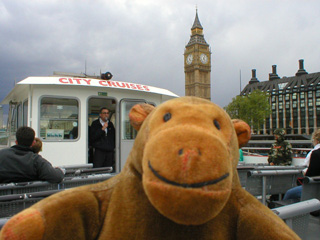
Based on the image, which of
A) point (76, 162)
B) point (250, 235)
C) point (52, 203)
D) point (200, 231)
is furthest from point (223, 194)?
point (76, 162)

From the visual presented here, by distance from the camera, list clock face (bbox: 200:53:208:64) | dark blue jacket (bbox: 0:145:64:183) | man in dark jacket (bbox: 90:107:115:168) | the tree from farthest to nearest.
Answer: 1. clock face (bbox: 200:53:208:64)
2. the tree
3. man in dark jacket (bbox: 90:107:115:168)
4. dark blue jacket (bbox: 0:145:64:183)

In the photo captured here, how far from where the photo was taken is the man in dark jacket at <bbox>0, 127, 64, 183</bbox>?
3135mm

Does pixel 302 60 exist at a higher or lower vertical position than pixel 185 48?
lower

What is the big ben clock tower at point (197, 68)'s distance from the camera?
121 m

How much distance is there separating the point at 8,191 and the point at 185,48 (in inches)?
5351

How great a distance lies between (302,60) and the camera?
95.9 metres

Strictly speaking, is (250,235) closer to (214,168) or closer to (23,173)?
(214,168)

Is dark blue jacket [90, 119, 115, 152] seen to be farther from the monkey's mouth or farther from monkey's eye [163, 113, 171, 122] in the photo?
the monkey's mouth

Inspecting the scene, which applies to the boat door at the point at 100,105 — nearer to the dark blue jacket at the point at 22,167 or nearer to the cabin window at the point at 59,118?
the cabin window at the point at 59,118

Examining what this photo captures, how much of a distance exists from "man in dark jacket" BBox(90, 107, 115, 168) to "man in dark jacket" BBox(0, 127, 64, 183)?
224 cm

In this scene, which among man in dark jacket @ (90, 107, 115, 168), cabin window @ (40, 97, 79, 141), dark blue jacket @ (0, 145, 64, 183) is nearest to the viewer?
dark blue jacket @ (0, 145, 64, 183)

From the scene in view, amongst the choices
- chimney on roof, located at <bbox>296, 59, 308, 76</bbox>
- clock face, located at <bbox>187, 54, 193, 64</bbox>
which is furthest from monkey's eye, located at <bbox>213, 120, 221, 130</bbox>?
clock face, located at <bbox>187, 54, 193, 64</bbox>

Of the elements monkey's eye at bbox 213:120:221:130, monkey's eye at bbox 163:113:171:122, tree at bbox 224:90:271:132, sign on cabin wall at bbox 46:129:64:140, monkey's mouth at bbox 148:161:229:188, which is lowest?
monkey's mouth at bbox 148:161:229:188

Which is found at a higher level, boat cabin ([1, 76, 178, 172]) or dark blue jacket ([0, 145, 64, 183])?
boat cabin ([1, 76, 178, 172])
